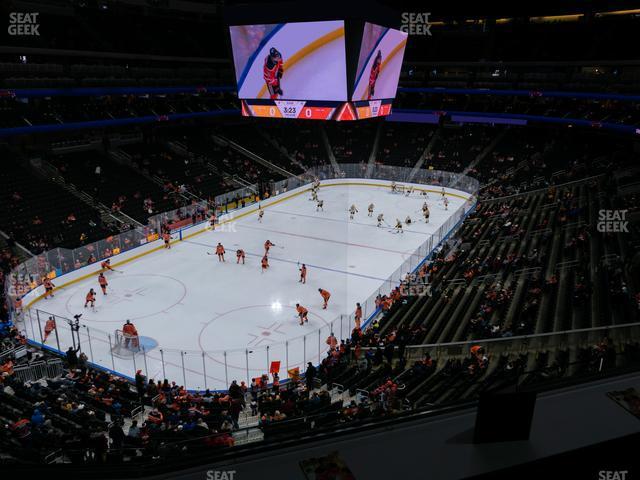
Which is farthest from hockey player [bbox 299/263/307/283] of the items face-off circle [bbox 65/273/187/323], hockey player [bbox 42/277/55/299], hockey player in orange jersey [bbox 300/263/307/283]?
hockey player [bbox 42/277/55/299]

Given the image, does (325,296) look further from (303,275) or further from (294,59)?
(294,59)

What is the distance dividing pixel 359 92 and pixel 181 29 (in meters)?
A: 29.5

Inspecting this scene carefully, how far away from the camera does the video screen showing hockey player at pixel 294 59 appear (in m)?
21.2

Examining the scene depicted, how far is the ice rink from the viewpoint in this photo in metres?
14.7

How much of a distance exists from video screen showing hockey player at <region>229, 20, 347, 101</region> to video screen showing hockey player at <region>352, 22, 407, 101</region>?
1029 millimetres

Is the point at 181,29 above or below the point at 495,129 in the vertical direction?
above

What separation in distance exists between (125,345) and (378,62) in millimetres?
16656

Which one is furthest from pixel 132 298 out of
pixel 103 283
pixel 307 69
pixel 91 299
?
Answer: pixel 307 69

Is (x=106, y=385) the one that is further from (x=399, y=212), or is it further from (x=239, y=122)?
(x=239, y=122)

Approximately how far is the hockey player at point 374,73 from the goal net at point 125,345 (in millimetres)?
14937

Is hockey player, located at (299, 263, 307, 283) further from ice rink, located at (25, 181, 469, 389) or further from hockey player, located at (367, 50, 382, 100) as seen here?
hockey player, located at (367, 50, 382, 100)

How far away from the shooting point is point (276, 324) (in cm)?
1717

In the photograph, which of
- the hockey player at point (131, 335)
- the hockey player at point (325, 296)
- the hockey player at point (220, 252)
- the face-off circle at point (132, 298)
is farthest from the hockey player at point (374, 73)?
the hockey player at point (131, 335)

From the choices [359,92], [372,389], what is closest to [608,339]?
[372,389]
